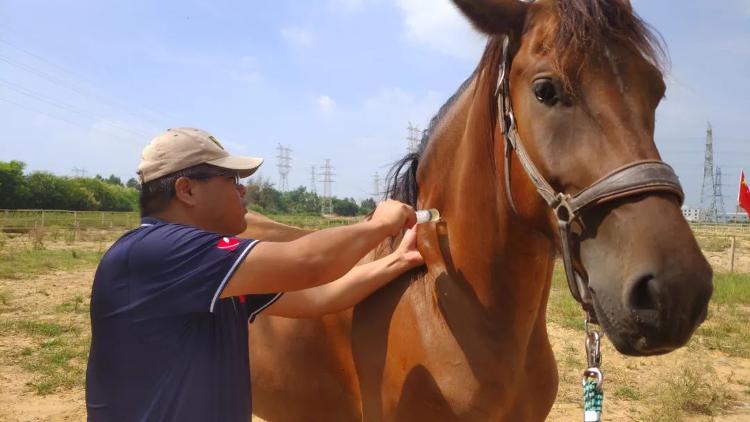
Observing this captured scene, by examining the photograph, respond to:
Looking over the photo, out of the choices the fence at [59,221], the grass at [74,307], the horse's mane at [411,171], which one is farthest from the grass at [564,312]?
the fence at [59,221]

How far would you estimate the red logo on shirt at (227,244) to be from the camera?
1.61m

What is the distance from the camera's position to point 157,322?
162 cm

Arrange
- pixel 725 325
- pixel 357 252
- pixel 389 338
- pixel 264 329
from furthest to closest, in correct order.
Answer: pixel 725 325 < pixel 264 329 < pixel 389 338 < pixel 357 252

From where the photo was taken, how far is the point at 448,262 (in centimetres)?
215

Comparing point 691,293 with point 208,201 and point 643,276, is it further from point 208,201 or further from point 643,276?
point 208,201

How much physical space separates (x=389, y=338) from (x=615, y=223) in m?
1.07

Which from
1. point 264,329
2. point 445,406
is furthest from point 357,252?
point 264,329

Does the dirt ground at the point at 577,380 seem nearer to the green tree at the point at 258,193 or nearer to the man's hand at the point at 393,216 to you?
the green tree at the point at 258,193

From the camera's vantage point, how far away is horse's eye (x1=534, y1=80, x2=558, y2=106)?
159 cm

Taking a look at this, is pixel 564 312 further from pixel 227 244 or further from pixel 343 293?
pixel 227 244

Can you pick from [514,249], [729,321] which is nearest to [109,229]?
[729,321]

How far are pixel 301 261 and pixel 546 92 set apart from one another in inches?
37.4

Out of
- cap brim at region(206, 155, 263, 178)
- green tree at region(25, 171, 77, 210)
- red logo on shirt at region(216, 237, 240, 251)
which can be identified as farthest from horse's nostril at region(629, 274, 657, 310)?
green tree at region(25, 171, 77, 210)

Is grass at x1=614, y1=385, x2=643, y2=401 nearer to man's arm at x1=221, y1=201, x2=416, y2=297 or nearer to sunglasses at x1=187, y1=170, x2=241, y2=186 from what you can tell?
man's arm at x1=221, y1=201, x2=416, y2=297
